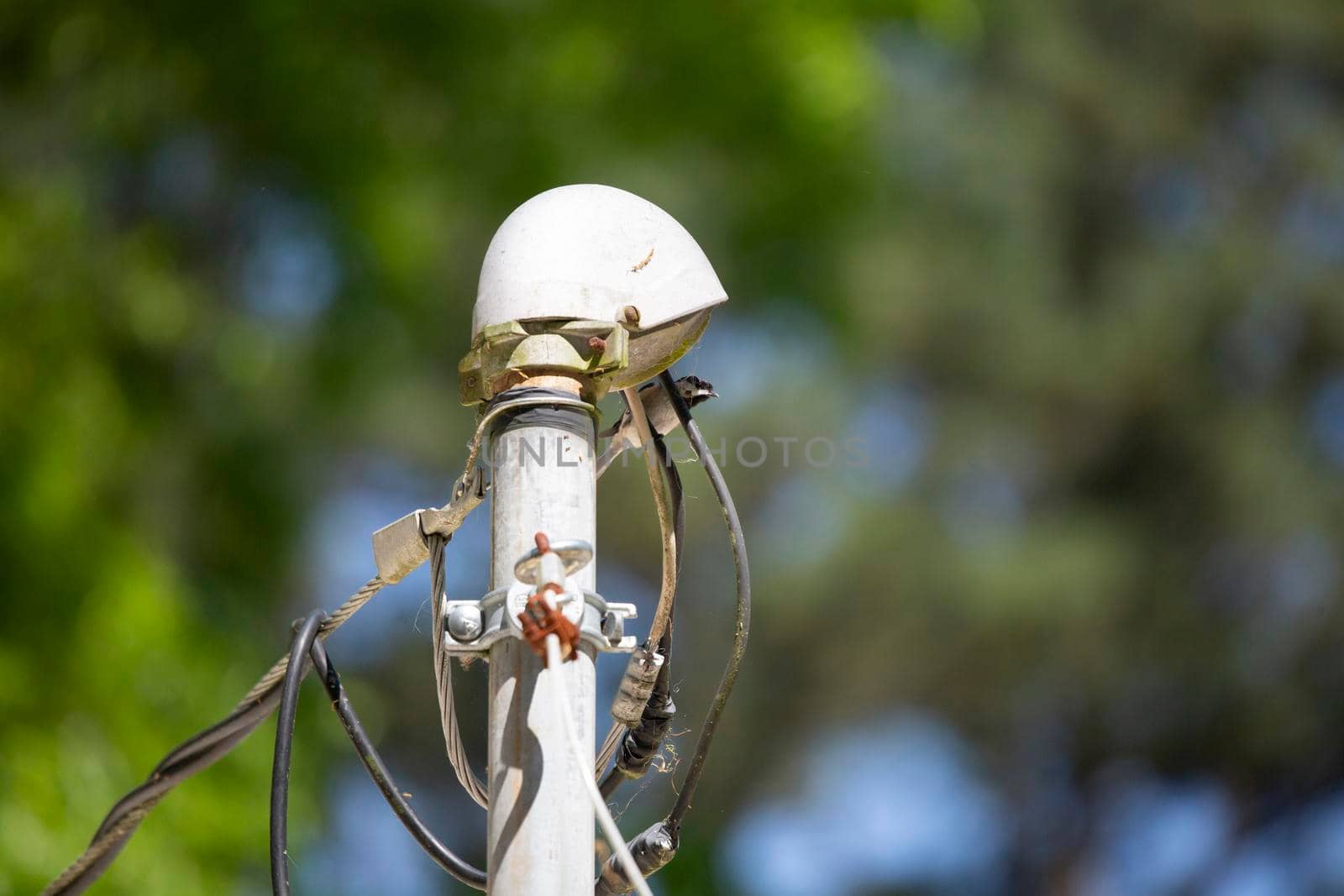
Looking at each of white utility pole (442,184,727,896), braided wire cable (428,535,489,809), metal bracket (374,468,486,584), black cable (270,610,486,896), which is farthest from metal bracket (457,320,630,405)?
black cable (270,610,486,896)

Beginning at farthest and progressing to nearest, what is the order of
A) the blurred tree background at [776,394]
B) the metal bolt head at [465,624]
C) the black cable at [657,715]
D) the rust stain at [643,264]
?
the blurred tree background at [776,394] → the black cable at [657,715] → the rust stain at [643,264] → the metal bolt head at [465,624]

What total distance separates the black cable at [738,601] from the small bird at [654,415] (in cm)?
1

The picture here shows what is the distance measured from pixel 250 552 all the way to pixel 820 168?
6.38 ft

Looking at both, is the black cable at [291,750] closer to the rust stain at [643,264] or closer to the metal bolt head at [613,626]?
the metal bolt head at [613,626]

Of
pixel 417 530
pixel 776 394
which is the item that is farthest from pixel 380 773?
pixel 776 394

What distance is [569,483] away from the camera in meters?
1.63

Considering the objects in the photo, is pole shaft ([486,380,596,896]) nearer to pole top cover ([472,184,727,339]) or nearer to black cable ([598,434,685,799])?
pole top cover ([472,184,727,339])

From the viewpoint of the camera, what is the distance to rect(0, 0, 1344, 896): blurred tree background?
3.80 meters

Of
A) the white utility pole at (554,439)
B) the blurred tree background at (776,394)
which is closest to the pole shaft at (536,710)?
the white utility pole at (554,439)

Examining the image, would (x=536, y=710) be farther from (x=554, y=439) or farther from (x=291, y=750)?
(x=291, y=750)

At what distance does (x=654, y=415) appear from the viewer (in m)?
1.89

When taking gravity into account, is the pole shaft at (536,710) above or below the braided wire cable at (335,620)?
below

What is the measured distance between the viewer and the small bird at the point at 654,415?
187 centimetres

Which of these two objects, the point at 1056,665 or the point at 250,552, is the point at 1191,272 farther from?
the point at 250,552
